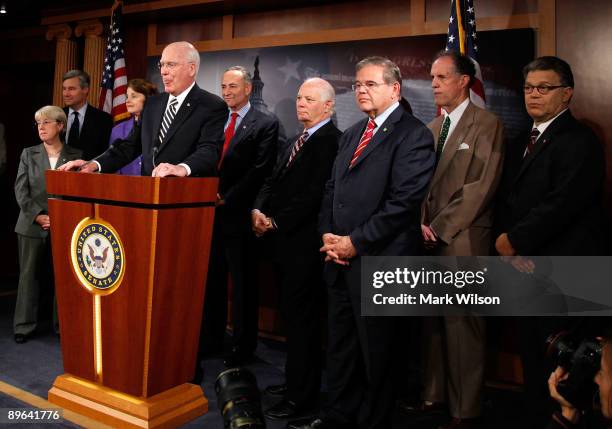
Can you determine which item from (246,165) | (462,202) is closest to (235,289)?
(246,165)

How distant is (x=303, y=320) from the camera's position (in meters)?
2.82

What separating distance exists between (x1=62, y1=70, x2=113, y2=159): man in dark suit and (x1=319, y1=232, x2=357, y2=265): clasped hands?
273cm

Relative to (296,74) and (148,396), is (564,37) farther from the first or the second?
(148,396)

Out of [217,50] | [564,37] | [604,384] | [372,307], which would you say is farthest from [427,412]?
[217,50]

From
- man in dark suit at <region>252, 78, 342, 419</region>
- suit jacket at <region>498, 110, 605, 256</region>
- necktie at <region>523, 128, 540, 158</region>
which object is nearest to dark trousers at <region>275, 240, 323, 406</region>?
man in dark suit at <region>252, 78, 342, 419</region>

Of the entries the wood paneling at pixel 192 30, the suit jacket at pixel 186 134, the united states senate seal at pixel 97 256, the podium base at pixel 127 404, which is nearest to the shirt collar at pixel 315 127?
the suit jacket at pixel 186 134

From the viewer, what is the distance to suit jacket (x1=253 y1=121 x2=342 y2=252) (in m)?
2.86

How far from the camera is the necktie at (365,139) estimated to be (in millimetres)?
2441

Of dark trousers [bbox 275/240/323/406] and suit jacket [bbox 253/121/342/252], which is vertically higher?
suit jacket [bbox 253/121/342/252]

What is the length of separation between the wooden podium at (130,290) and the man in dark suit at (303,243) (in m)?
0.46

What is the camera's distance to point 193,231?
8.09 feet

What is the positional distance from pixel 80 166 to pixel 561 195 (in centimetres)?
222

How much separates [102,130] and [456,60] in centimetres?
297
